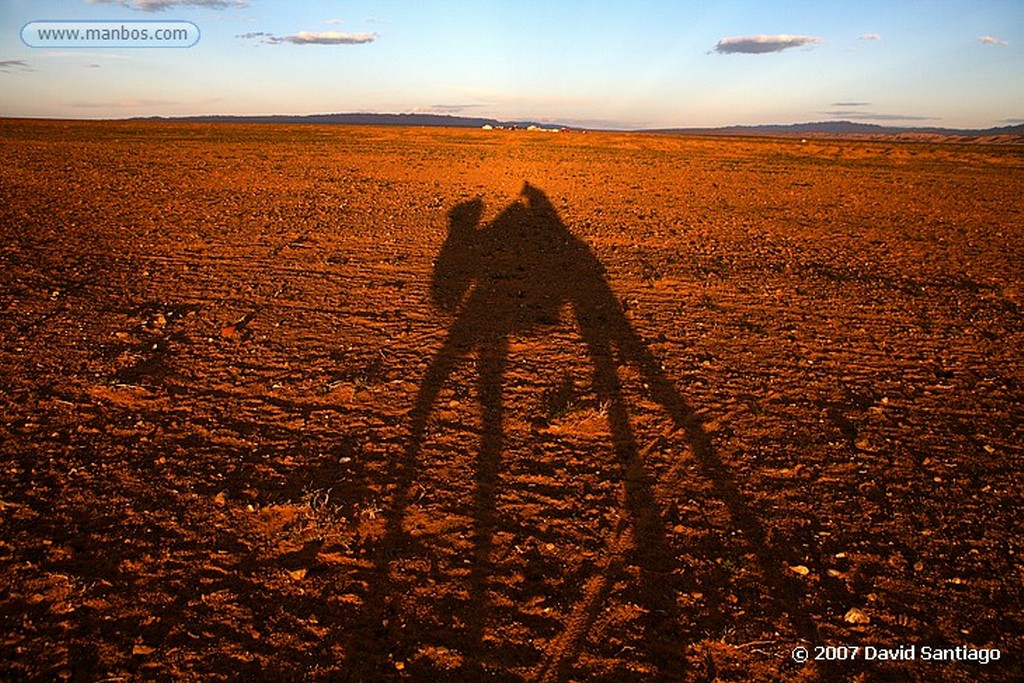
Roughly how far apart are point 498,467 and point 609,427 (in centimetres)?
110

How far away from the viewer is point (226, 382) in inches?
216

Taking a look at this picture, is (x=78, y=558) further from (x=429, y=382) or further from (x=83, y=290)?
(x=83, y=290)

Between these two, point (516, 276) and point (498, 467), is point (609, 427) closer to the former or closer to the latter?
point (498, 467)

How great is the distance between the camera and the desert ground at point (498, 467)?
3049 millimetres

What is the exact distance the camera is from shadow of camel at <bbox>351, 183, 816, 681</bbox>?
10.2 feet

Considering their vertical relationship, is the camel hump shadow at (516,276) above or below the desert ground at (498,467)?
above

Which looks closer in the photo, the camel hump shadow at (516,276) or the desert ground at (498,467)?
the desert ground at (498,467)

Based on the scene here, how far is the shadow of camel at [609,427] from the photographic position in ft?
10.2

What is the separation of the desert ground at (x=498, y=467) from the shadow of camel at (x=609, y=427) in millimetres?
23

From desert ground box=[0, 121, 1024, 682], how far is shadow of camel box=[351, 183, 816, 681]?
23 millimetres

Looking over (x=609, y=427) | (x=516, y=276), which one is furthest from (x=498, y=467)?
(x=516, y=276)

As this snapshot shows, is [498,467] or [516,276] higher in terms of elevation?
[516,276]

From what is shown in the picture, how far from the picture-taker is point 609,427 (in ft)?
16.5

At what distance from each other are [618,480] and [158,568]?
2.87 metres
